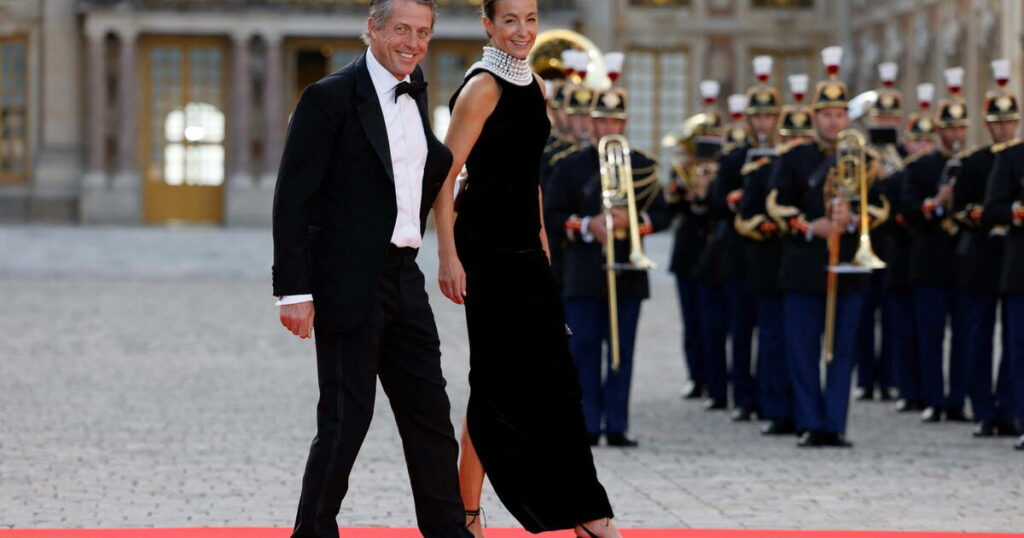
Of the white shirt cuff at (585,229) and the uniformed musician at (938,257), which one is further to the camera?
the uniformed musician at (938,257)

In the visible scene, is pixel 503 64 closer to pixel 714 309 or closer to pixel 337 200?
pixel 337 200

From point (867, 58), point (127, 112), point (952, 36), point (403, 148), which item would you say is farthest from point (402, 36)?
point (127, 112)

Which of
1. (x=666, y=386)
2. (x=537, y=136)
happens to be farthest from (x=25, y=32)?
(x=537, y=136)

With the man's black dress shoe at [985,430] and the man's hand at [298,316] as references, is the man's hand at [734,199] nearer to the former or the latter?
the man's black dress shoe at [985,430]

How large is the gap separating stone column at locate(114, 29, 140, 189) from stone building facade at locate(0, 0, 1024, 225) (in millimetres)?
34

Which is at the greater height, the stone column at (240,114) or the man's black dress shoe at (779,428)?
Answer: the stone column at (240,114)

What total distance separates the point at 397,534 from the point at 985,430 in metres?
4.83

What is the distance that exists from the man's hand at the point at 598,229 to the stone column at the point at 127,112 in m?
31.0

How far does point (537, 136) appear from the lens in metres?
6.08

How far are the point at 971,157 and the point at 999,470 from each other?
92.0 inches

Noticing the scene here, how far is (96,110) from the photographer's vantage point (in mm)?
40031

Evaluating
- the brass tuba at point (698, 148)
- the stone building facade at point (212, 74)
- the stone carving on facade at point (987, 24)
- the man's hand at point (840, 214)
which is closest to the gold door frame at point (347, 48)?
the stone building facade at point (212, 74)

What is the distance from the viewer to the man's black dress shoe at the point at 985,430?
10609 mm

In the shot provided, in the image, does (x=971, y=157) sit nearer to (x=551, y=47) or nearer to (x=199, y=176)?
(x=551, y=47)
